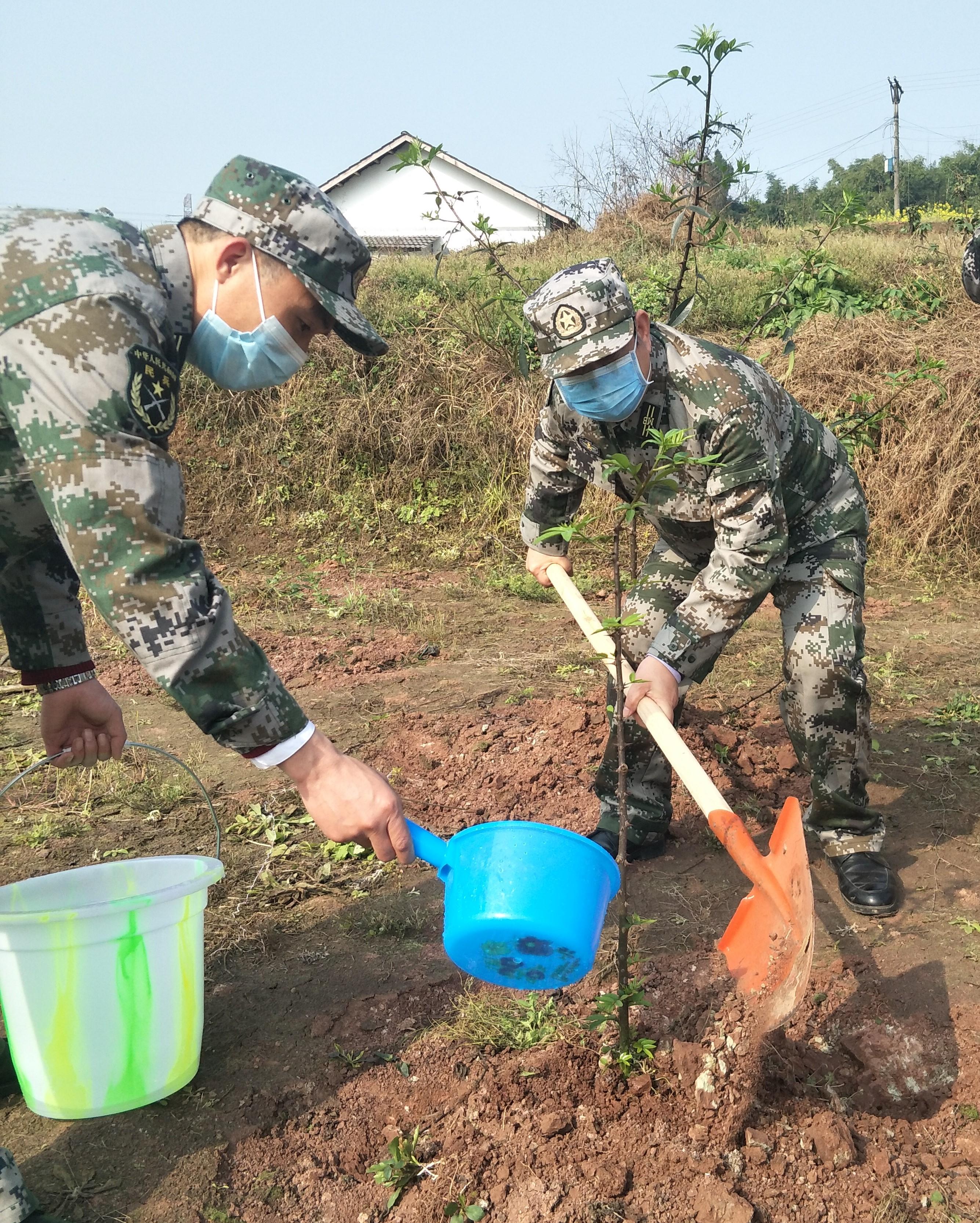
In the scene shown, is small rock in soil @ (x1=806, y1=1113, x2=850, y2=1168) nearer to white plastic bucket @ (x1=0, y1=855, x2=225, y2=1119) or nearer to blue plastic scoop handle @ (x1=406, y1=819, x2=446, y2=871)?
blue plastic scoop handle @ (x1=406, y1=819, x2=446, y2=871)

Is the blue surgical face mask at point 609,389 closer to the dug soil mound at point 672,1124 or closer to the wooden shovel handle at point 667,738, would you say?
the wooden shovel handle at point 667,738

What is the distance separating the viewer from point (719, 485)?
2660 millimetres

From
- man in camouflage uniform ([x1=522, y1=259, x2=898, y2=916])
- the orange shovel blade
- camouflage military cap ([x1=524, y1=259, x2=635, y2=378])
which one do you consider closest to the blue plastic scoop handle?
the orange shovel blade

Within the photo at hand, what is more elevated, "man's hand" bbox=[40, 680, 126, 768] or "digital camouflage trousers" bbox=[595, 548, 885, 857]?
"man's hand" bbox=[40, 680, 126, 768]

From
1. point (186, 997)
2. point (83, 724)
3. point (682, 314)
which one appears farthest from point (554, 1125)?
point (682, 314)

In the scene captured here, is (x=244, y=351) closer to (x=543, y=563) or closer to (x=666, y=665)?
(x=666, y=665)

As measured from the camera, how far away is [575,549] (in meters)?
7.63

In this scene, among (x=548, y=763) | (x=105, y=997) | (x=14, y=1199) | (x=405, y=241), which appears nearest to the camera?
(x=14, y=1199)

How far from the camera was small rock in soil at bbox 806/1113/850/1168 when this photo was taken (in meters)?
2.04

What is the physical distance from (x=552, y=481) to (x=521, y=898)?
1.77 meters

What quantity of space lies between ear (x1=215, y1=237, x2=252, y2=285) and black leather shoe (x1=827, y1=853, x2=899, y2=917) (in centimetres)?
245

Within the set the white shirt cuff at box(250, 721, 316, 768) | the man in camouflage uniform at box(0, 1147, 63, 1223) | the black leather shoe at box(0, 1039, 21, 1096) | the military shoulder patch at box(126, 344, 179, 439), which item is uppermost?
the military shoulder patch at box(126, 344, 179, 439)

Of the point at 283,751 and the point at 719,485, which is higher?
the point at 719,485

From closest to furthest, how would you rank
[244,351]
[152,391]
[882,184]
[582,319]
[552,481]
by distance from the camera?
[152,391]
[244,351]
[582,319]
[552,481]
[882,184]
